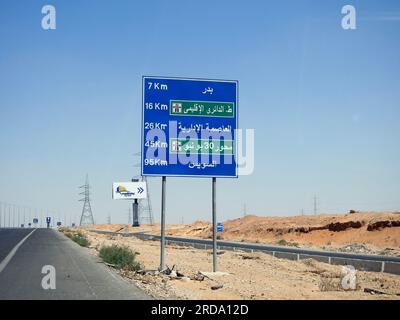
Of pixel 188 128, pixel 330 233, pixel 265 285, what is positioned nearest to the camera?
pixel 265 285

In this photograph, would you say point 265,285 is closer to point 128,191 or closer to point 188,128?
point 188,128

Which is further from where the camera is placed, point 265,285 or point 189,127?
point 189,127

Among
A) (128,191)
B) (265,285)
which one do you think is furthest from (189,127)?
(128,191)

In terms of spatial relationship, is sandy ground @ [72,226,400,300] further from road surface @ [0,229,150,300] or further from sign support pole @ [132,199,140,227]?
sign support pole @ [132,199,140,227]

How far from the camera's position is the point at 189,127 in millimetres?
20766

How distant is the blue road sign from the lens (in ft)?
67.2

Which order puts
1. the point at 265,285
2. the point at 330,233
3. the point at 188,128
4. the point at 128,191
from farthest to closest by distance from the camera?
the point at 128,191, the point at 330,233, the point at 188,128, the point at 265,285

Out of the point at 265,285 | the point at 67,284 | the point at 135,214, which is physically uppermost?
the point at 67,284

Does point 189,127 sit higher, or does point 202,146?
point 189,127

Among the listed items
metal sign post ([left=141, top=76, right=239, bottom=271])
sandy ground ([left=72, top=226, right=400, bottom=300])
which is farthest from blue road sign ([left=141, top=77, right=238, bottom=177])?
sandy ground ([left=72, top=226, right=400, bottom=300])

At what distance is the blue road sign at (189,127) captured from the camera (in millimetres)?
20469

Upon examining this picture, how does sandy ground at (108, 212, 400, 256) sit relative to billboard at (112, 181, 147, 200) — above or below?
below

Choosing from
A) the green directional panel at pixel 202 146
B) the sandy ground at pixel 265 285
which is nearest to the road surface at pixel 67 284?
the sandy ground at pixel 265 285
